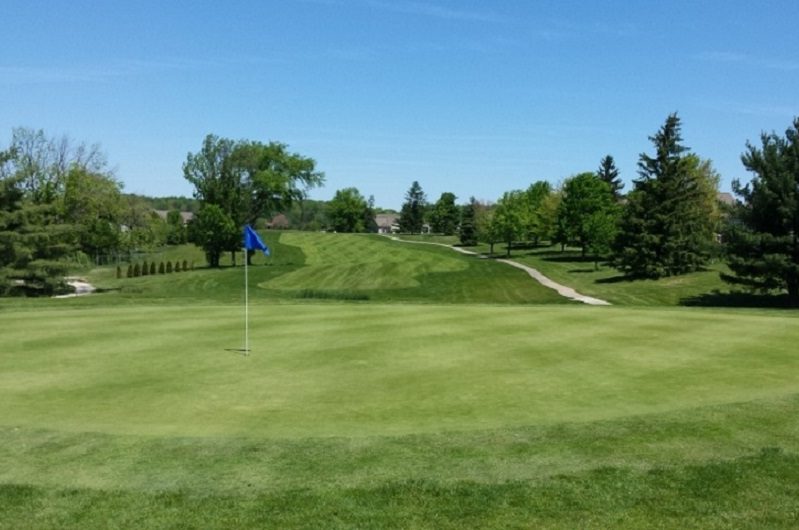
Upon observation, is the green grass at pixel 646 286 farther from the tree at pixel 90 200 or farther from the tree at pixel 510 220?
the tree at pixel 90 200

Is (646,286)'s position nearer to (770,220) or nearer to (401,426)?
(770,220)

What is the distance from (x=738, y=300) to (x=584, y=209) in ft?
131

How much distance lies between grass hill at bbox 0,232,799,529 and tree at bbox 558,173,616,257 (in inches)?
2383

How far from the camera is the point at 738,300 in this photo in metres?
39.9

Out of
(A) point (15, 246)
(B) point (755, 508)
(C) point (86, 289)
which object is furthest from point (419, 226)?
(B) point (755, 508)

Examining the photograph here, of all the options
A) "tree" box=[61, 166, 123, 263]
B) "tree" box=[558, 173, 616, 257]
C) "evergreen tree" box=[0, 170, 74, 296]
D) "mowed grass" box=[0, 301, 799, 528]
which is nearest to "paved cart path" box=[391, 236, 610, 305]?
"tree" box=[558, 173, 616, 257]

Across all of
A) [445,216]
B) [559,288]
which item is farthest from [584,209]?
[445,216]

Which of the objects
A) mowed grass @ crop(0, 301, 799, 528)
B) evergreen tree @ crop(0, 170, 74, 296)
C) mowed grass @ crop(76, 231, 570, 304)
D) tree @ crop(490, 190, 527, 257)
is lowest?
mowed grass @ crop(76, 231, 570, 304)

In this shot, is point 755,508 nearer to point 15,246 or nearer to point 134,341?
point 134,341

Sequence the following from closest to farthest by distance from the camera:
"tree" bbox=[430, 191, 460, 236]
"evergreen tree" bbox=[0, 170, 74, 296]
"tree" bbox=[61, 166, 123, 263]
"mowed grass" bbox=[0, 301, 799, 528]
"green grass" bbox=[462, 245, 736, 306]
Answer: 1. "mowed grass" bbox=[0, 301, 799, 528]
2. "evergreen tree" bbox=[0, 170, 74, 296]
3. "green grass" bbox=[462, 245, 736, 306]
4. "tree" bbox=[61, 166, 123, 263]
5. "tree" bbox=[430, 191, 460, 236]

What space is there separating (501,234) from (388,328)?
76911 mm

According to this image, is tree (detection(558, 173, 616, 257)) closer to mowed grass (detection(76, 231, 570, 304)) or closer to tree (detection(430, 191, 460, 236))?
mowed grass (detection(76, 231, 570, 304))

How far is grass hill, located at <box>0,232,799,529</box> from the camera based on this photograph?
20.6ft

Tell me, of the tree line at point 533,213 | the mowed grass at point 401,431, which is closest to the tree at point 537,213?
the tree line at point 533,213
